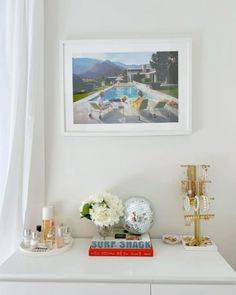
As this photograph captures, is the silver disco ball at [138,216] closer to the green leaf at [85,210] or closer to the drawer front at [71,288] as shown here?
the green leaf at [85,210]

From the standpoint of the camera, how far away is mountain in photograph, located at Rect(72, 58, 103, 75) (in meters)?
1.62

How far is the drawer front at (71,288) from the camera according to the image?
3.87 ft

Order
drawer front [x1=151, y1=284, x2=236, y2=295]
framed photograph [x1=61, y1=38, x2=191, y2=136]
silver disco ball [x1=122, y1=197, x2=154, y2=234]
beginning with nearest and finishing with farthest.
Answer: drawer front [x1=151, y1=284, x2=236, y2=295]
silver disco ball [x1=122, y1=197, x2=154, y2=234]
framed photograph [x1=61, y1=38, x2=191, y2=136]

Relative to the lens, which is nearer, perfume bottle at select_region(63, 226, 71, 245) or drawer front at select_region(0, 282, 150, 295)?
drawer front at select_region(0, 282, 150, 295)

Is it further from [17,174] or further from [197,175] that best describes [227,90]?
[17,174]

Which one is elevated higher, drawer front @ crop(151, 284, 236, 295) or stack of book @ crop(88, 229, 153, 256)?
stack of book @ crop(88, 229, 153, 256)

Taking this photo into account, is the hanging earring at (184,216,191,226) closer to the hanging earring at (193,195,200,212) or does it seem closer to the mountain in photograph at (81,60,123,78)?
the hanging earring at (193,195,200,212)

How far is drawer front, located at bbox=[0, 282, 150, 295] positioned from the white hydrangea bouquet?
32 cm

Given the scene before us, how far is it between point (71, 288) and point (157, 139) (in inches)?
31.7

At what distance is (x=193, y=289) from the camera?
3.85ft

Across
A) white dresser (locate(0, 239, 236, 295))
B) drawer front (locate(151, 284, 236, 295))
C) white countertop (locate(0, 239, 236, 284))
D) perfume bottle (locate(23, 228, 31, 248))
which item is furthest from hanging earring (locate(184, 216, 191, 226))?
perfume bottle (locate(23, 228, 31, 248))

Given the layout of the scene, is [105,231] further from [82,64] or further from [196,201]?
[82,64]

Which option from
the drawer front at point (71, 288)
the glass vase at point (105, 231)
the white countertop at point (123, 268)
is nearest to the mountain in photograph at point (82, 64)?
the glass vase at point (105, 231)

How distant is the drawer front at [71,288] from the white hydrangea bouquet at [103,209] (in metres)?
0.32
